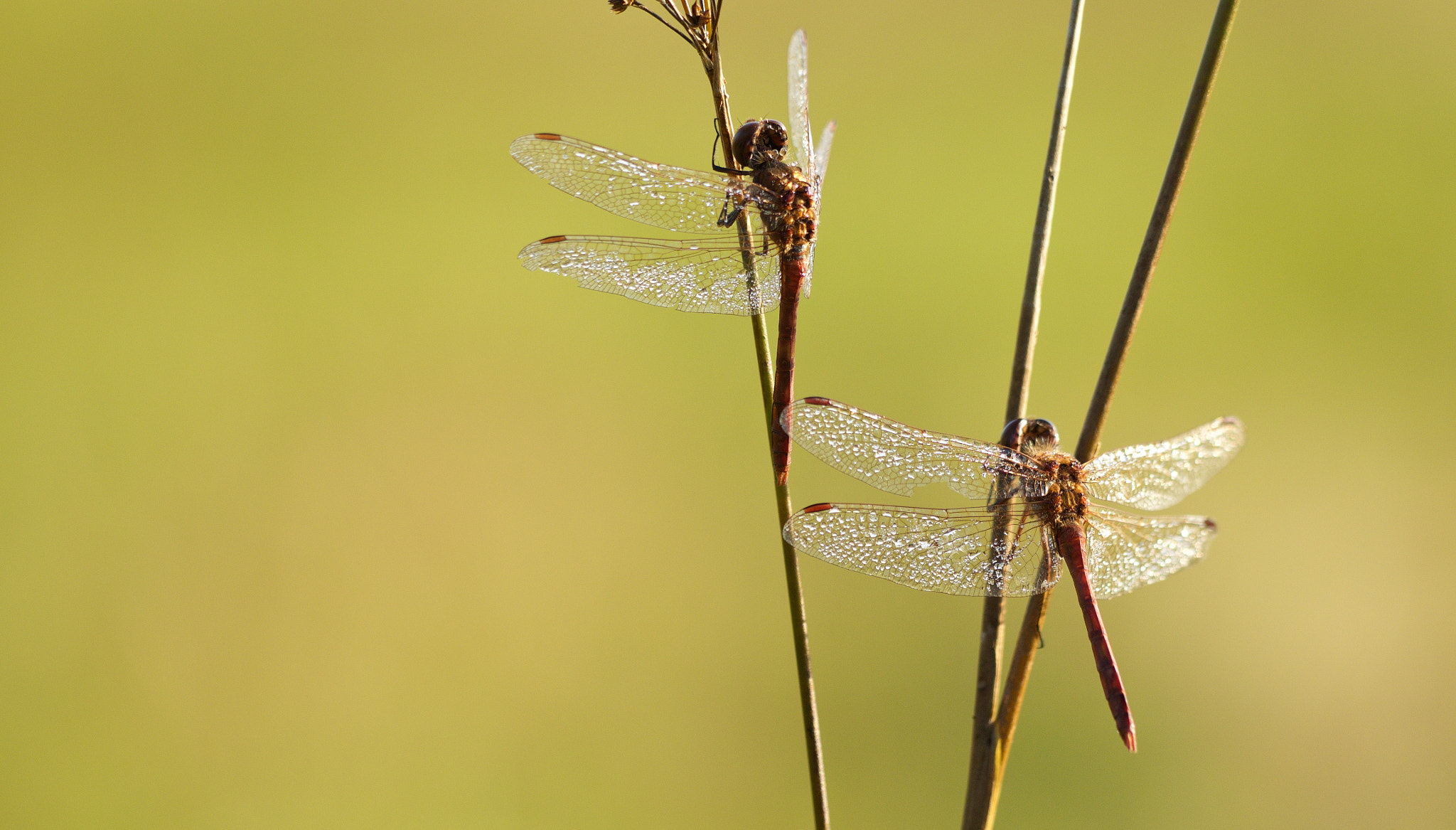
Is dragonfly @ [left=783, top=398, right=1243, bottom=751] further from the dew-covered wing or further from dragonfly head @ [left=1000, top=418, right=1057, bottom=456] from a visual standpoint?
the dew-covered wing

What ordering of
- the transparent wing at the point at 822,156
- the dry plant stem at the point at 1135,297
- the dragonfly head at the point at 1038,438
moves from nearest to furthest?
1. the dry plant stem at the point at 1135,297
2. the dragonfly head at the point at 1038,438
3. the transparent wing at the point at 822,156

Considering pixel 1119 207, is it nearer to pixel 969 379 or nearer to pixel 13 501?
pixel 969 379

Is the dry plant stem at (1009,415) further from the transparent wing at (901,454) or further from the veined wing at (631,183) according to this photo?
the veined wing at (631,183)

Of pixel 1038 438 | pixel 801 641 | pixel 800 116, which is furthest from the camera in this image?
pixel 800 116

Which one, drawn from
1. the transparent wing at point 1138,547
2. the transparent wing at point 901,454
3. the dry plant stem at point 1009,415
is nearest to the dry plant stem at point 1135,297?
the dry plant stem at point 1009,415

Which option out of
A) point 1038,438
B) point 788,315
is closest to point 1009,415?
point 1038,438

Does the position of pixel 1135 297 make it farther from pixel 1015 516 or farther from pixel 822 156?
pixel 822 156
